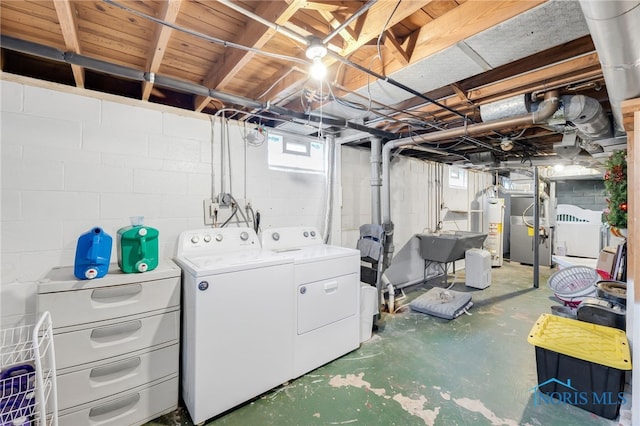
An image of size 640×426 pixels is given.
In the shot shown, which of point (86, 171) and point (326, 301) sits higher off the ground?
point (86, 171)

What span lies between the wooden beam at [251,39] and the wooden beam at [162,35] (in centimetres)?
37

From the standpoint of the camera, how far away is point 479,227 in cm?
620

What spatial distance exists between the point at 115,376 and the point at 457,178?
6008 millimetres

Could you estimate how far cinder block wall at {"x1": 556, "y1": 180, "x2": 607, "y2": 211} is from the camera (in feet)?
21.3

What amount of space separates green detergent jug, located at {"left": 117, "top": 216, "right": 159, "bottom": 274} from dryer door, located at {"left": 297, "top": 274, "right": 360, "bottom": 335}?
1046 mm

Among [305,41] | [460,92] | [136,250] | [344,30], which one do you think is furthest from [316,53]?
[136,250]

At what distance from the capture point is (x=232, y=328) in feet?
5.85

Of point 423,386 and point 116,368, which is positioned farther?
point 423,386

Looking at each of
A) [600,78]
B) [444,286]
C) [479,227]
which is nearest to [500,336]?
[444,286]

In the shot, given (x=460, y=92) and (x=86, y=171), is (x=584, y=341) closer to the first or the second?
(x=460, y=92)

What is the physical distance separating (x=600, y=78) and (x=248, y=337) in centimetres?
306

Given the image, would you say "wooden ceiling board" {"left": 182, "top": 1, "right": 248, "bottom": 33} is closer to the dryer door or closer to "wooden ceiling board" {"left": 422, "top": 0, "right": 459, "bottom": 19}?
"wooden ceiling board" {"left": 422, "top": 0, "right": 459, "bottom": 19}

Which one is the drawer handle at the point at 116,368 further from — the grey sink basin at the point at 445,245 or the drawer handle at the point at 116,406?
the grey sink basin at the point at 445,245

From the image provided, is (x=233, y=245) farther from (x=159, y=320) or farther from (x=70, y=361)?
(x=70, y=361)
